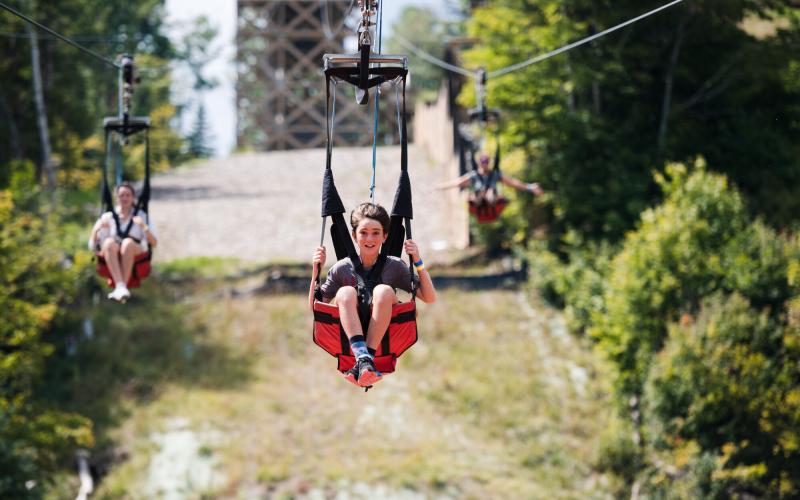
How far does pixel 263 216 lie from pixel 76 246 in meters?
8.33

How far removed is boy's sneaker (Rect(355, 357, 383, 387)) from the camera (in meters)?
6.76

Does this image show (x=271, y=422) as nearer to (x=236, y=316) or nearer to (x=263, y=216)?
(x=236, y=316)

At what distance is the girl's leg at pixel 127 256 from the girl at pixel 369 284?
374cm

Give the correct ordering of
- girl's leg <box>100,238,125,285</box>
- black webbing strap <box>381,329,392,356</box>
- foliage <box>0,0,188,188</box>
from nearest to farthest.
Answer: black webbing strap <box>381,329,392,356</box>
girl's leg <box>100,238,125,285</box>
foliage <box>0,0,188,188</box>

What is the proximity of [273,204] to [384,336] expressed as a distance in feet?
91.9

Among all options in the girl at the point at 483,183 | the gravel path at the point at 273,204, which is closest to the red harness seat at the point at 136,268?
the girl at the point at 483,183

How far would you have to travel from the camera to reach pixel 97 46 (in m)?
33.8

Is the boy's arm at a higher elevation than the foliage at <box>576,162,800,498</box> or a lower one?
higher

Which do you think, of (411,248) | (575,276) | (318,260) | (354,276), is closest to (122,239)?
(354,276)

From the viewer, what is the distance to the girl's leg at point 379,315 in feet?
23.3

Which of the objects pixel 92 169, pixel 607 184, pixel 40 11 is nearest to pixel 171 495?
pixel 607 184

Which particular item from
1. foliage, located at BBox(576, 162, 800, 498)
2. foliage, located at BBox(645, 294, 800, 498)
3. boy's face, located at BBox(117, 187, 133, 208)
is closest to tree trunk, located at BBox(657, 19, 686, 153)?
foliage, located at BBox(576, 162, 800, 498)

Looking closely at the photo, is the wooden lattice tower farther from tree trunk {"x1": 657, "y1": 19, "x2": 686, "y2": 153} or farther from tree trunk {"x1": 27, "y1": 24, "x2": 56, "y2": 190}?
tree trunk {"x1": 657, "y1": 19, "x2": 686, "y2": 153}

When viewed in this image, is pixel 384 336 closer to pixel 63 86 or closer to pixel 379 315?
pixel 379 315
